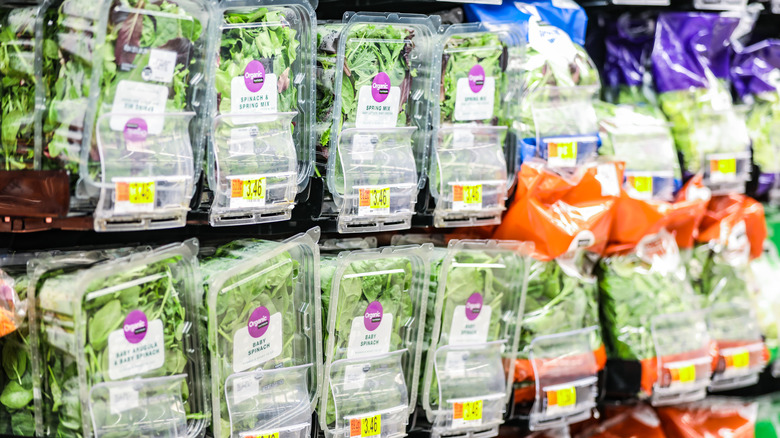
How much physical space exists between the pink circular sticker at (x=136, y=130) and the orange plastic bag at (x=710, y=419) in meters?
2.30

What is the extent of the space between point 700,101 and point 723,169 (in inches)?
10.2

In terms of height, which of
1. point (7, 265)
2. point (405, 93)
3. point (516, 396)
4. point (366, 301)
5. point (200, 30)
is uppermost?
point (200, 30)

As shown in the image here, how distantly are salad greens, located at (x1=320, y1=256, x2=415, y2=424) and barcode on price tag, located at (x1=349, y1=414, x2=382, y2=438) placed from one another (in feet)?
0.09

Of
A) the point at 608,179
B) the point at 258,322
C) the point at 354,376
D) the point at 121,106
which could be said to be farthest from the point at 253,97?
the point at 608,179

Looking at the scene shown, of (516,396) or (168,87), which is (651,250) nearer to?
(516,396)

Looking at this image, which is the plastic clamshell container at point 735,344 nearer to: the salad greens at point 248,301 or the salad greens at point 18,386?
the salad greens at point 248,301

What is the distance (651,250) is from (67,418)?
1.95 m

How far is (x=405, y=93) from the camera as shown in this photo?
6.98 feet

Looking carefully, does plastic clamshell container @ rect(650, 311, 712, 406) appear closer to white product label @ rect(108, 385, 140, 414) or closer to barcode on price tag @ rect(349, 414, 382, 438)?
barcode on price tag @ rect(349, 414, 382, 438)

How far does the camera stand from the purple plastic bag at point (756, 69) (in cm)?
300

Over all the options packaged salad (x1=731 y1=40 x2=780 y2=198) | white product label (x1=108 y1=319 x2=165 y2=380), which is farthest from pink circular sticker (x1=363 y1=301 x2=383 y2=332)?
packaged salad (x1=731 y1=40 x2=780 y2=198)

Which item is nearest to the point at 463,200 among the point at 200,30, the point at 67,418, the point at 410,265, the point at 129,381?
the point at 410,265

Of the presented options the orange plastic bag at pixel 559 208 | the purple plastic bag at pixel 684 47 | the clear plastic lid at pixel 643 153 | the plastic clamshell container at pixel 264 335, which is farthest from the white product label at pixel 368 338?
the purple plastic bag at pixel 684 47

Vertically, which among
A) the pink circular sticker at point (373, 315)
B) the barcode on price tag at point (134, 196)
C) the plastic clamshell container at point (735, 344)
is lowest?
the plastic clamshell container at point (735, 344)
